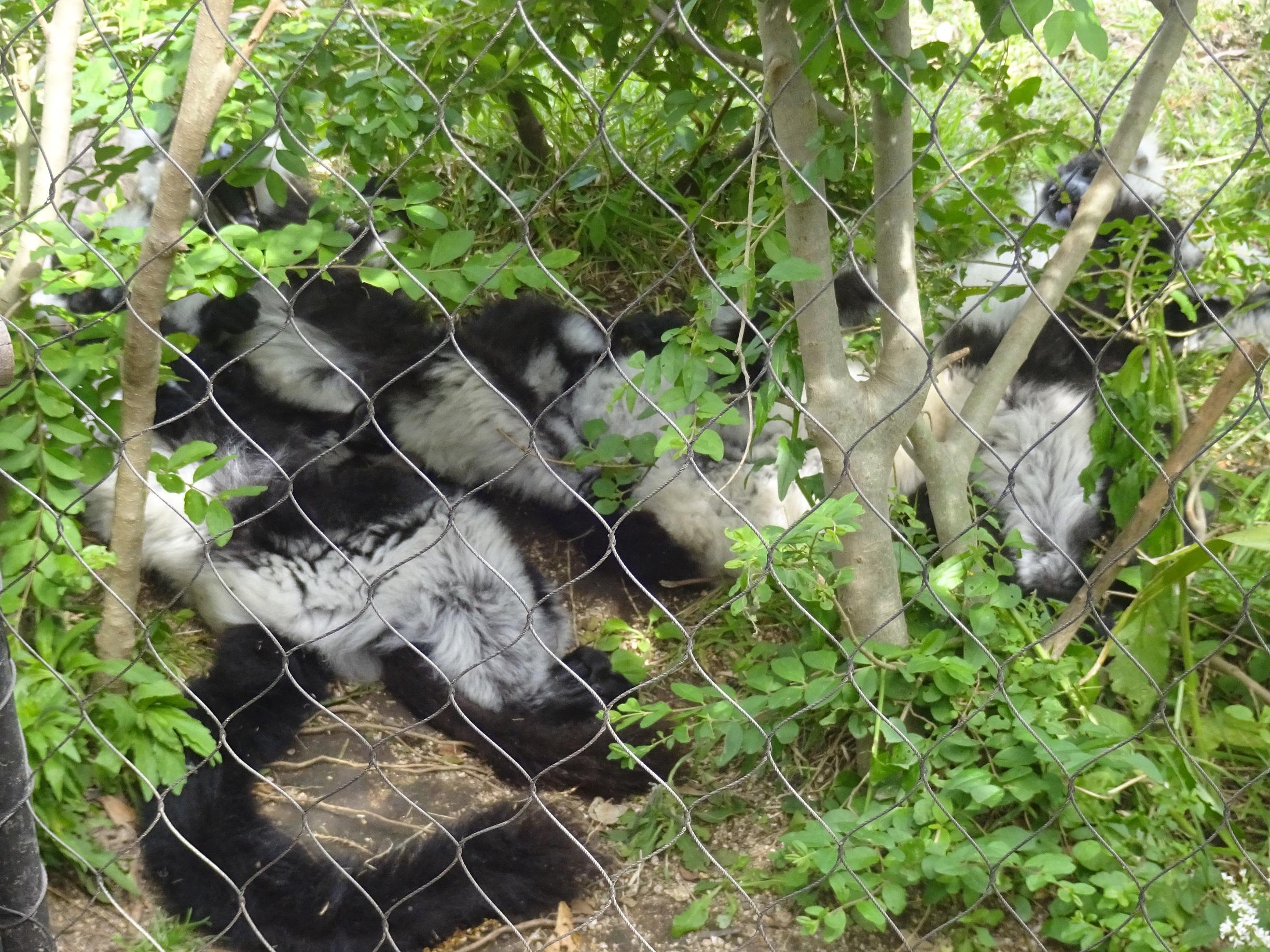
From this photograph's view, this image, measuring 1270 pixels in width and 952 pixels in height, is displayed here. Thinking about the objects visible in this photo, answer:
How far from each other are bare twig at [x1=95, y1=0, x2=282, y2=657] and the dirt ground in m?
0.41

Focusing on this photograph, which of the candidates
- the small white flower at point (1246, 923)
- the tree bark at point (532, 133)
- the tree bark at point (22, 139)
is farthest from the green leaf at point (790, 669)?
the tree bark at point (532, 133)

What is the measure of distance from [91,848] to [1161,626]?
1.83 m

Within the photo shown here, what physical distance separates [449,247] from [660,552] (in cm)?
104

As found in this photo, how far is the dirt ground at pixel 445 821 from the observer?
1.71 meters

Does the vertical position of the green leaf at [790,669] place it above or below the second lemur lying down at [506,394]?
above

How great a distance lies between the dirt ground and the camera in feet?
5.61

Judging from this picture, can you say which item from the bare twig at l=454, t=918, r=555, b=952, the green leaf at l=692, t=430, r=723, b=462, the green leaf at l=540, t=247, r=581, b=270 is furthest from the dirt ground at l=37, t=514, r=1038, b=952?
the green leaf at l=540, t=247, r=581, b=270

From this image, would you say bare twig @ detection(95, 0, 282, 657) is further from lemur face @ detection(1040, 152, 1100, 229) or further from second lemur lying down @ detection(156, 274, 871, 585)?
lemur face @ detection(1040, 152, 1100, 229)

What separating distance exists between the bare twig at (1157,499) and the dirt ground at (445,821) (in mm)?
516

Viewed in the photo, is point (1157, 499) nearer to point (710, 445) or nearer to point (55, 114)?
point (710, 445)

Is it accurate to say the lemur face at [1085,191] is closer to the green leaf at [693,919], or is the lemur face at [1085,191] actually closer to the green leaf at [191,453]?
the green leaf at [693,919]

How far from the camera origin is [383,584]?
7.57ft

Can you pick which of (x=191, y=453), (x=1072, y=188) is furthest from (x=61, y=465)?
(x=1072, y=188)

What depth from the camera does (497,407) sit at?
2727 millimetres
